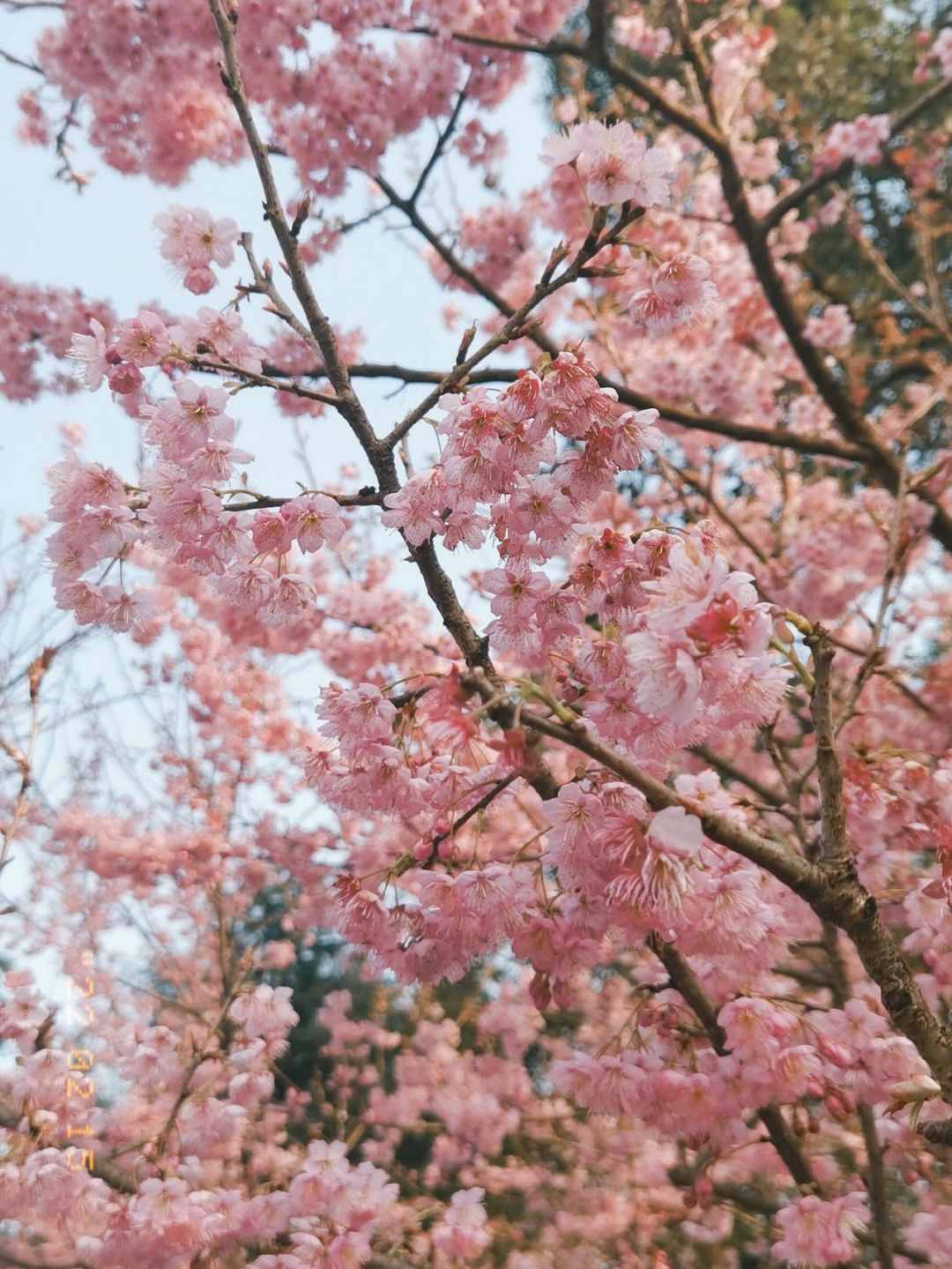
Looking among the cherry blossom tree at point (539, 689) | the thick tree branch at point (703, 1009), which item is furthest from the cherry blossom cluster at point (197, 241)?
the thick tree branch at point (703, 1009)

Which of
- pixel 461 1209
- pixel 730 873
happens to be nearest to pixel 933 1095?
pixel 730 873

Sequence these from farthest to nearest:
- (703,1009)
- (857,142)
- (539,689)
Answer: (857,142) → (703,1009) → (539,689)

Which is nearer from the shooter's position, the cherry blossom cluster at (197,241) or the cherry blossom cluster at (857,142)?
the cherry blossom cluster at (197,241)

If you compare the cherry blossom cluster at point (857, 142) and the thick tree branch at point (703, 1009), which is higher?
the cherry blossom cluster at point (857, 142)

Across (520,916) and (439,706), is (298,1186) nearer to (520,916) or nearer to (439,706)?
(520,916)

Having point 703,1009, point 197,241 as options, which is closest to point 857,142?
point 197,241

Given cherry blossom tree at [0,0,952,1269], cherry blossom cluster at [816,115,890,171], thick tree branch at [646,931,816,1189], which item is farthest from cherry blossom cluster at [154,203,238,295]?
cherry blossom cluster at [816,115,890,171]

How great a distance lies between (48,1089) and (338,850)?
4.12m

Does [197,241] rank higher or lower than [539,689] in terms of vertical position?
higher

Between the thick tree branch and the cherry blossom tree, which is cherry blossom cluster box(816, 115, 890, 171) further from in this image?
the thick tree branch

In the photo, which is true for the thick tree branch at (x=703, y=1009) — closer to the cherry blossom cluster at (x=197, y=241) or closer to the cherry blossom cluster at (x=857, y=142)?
the cherry blossom cluster at (x=197, y=241)

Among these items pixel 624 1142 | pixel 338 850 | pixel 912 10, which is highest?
pixel 912 10

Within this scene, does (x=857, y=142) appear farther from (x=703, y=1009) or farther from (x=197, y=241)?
(x=703, y=1009)

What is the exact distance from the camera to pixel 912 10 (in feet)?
36.3
